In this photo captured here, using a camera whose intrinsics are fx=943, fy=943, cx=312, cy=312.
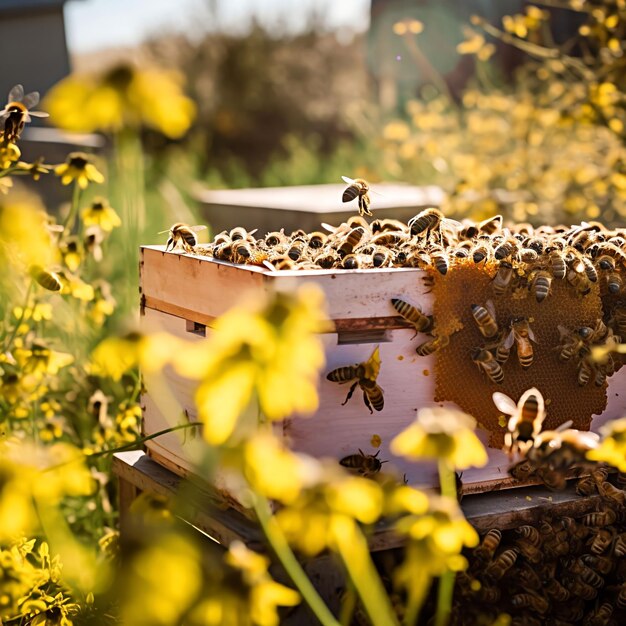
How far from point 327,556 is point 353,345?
442 mm

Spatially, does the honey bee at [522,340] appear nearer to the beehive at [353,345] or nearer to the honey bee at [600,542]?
the beehive at [353,345]

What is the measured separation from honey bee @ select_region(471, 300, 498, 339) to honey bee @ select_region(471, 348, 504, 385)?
42 millimetres

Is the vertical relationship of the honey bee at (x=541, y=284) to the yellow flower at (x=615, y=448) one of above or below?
above

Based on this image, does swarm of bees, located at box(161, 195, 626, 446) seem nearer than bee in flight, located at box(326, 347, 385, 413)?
No

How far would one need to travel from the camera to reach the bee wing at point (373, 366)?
75.9 inches

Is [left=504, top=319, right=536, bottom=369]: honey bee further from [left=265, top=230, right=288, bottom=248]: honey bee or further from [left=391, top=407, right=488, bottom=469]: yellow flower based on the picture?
[left=391, top=407, right=488, bottom=469]: yellow flower

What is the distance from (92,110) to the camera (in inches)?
39.4

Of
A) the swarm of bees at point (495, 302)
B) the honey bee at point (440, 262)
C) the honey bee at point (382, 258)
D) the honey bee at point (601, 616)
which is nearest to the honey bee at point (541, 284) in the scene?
the swarm of bees at point (495, 302)

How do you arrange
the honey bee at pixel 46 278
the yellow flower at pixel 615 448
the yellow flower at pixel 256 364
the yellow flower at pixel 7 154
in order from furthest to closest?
the honey bee at pixel 46 278 → the yellow flower at pixel 7 154 → the yellow flower at pixel 615 448 → the yellow flower at pixel 256 364

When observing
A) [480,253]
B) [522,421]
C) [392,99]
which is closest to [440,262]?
[480,253]

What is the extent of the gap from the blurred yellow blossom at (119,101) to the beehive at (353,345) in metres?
0.82

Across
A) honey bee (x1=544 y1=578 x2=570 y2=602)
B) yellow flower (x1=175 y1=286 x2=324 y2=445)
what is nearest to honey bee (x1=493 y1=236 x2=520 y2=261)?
honey bee (x1=544 y1=578 x2=570 y2=602)

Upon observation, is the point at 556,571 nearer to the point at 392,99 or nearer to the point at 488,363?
the point at 488,363

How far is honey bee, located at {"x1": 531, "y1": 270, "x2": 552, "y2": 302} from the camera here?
80.8 inches
